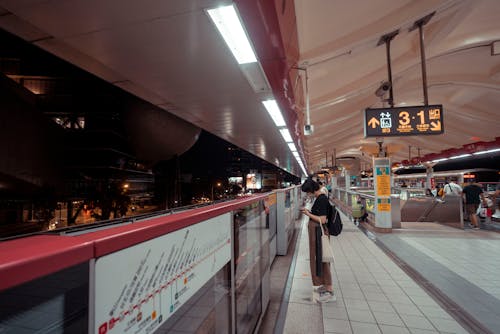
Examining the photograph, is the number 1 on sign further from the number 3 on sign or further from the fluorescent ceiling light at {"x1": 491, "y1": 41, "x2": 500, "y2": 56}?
the fluorescent ceiling light at {"x1": 491, "y1": 41, "x2": 500, "y2": 56}

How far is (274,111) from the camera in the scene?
5371 mm

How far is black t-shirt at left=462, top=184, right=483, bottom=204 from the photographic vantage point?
810cm

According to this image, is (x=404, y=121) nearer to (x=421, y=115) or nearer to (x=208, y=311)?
(x=421, y=115)

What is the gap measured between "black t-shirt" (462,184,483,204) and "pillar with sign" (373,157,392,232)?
2.51m

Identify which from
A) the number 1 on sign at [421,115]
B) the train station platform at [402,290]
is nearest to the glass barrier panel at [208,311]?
the train station platform at [402,290]

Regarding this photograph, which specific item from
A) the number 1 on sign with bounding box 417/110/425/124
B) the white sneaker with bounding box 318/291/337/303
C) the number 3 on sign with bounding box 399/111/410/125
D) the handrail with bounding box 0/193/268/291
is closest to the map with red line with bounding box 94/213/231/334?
the handrail with bounding box 0/193/268/291

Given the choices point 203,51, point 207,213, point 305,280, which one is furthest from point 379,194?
point 207,213

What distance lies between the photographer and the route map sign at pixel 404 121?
4910 millimetres

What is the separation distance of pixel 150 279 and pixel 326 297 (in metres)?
3.32

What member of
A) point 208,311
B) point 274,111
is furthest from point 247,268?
point 274,111

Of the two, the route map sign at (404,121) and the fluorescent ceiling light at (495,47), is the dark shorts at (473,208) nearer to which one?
the fluorescent ceiling light at (495,47)

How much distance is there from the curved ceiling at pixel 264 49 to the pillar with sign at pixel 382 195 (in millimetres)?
1143

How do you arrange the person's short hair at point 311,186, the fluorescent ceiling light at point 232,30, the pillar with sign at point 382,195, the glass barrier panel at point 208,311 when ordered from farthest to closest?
the pillar with sign at point 382,195 < the person's short hair at point 311,186 < the fluorescent ceiling light at point 232,30 < the glass barrier panel at point 208,311

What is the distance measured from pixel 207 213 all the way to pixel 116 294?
777 millimetres
